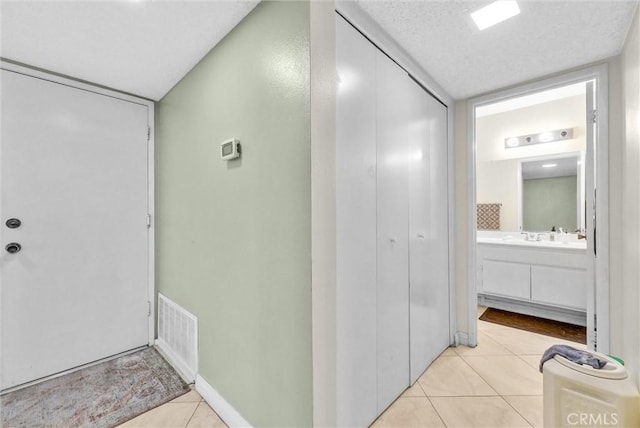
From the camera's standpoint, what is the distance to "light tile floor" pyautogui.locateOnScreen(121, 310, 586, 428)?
62.3 inches

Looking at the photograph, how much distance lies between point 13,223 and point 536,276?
190 inches

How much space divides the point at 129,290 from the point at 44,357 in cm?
65

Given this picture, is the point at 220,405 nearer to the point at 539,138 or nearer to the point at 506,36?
the point at 506,36

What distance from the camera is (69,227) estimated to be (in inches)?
82.3

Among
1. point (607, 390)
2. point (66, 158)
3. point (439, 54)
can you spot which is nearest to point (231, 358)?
point (607, 390)

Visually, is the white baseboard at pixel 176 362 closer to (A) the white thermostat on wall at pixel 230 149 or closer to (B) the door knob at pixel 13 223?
(B) the door knob at pixel 13 223

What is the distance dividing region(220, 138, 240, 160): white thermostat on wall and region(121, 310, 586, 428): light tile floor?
5.19 feet

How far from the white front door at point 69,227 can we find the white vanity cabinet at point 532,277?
390cm

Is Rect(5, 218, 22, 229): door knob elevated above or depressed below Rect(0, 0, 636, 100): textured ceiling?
below

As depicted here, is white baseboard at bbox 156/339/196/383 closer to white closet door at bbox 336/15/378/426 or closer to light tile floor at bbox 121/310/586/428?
light tile floor at bbox 121/310/586/428

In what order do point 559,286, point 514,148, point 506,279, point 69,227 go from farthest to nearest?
point 514,148, point 506,279, point 559,286, point 69,227

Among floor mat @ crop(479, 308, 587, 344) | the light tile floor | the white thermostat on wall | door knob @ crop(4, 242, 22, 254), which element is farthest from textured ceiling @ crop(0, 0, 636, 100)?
floor mat @ crop(479, 308, 587, 344)

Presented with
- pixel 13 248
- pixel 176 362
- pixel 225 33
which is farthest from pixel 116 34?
pixel 176 362

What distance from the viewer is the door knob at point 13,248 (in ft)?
6.07
